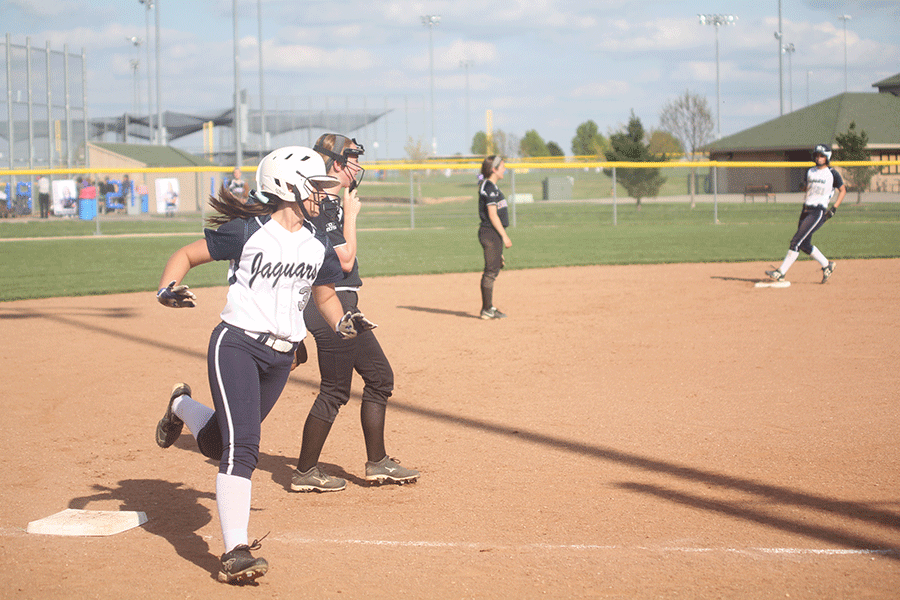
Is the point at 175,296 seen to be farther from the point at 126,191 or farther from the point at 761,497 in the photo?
the point at 126,191

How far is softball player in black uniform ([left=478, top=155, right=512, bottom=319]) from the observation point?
991 centimetres

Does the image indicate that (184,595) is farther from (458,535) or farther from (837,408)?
(837,408)

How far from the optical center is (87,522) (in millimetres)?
4254

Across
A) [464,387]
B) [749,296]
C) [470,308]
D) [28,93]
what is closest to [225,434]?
[464,387]

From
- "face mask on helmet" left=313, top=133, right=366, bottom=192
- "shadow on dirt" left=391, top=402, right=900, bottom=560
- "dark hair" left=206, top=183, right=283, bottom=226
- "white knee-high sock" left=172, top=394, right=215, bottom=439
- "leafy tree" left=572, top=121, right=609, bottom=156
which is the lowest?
"shadow on dirt" left=391, top=402, right=900, bottom=560

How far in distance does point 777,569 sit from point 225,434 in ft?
8.11

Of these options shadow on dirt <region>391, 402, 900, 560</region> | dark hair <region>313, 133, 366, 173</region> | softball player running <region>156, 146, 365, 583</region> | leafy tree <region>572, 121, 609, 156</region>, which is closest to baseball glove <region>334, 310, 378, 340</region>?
softball player running <region>156, 146, 365, 583</region>

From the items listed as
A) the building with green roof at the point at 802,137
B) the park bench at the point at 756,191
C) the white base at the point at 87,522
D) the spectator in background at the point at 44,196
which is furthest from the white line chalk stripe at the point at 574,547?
the building with green roof at the point at 802,137

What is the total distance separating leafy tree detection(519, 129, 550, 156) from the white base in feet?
272

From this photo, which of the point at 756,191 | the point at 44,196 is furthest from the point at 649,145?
the point at 44,196

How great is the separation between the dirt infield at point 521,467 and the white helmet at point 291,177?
1.69 metres

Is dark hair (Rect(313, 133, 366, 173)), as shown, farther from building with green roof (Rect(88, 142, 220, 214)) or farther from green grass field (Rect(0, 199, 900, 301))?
building with green roof (Rect(88, 142, 220, 214))

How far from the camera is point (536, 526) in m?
4.20

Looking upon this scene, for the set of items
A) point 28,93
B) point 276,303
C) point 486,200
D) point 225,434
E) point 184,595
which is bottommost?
point 184,595
